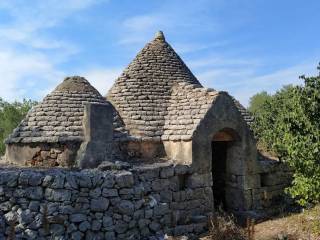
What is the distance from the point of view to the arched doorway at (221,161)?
1096cm

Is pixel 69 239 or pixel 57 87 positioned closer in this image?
pixel 69 239

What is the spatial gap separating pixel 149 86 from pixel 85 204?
16.3 ft

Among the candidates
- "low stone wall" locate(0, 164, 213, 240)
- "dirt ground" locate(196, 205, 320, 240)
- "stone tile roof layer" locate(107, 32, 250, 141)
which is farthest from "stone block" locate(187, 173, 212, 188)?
"dirt ground" locate(196, 205, 320, 240)

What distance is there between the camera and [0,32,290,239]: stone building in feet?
25.9

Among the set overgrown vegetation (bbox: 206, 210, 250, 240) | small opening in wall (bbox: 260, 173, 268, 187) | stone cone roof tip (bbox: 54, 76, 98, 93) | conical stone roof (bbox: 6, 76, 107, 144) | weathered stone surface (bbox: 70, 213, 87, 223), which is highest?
stone cone roof tip (bbox: 54, 76, 98, 93)

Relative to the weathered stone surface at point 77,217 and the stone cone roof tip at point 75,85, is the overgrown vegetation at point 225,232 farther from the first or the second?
the stone cone roof tip at point 75,85

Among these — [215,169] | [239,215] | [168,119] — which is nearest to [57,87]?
[168,119]

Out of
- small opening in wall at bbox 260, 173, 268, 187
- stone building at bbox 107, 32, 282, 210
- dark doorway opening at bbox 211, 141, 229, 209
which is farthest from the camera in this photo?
dark doorway opening at bbox 211, 141, 229, 209

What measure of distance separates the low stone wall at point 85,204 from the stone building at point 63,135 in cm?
123

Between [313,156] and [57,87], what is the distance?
24.4ft

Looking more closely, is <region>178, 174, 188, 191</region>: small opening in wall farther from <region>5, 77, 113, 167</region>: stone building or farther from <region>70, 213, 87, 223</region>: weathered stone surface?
<region>70, 213, 87, 223</region>: weathered stone surface

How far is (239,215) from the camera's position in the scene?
10633mm

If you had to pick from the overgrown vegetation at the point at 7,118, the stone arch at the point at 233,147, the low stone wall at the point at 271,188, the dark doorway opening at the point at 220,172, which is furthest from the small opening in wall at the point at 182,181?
the overgrown vegetation at the point at 7,118

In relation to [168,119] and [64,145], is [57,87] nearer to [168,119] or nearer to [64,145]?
[64,145]
